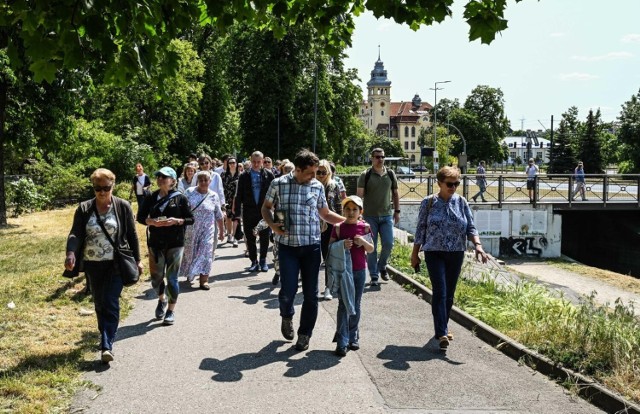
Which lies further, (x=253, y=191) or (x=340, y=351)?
(x=253, y=191)

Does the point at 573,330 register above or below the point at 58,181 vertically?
below

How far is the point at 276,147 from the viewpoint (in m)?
45.0

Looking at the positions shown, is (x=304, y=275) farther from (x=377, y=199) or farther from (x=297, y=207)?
(x=377, y=199)

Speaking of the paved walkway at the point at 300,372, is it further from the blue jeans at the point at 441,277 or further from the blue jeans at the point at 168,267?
the blue jeans at the point at 168,267

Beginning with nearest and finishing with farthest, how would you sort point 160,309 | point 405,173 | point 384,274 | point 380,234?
point 160,309 < point 380,234 < point 384,274 < point 405,173

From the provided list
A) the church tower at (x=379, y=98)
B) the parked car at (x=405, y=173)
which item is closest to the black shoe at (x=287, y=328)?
the parked car at (x=405, y=173)

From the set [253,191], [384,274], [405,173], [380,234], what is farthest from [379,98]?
[380,234]

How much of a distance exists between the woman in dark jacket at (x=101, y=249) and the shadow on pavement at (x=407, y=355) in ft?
8.24

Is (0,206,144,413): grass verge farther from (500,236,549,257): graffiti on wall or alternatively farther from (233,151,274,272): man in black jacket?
(500,236,549,257): graffiti on wall

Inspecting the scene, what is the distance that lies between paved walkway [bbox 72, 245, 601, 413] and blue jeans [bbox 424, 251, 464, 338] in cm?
28

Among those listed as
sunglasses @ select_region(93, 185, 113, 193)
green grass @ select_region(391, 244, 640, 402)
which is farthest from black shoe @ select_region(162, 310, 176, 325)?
green grass @ select_region(391, 244, 640, 402)

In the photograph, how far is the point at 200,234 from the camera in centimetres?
948

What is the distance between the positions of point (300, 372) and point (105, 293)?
6.27 ft

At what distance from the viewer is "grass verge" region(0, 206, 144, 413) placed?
16.8 feet
